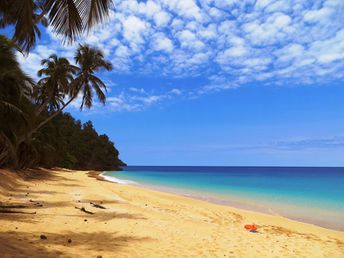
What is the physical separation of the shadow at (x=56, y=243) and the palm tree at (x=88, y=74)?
19.3 metres

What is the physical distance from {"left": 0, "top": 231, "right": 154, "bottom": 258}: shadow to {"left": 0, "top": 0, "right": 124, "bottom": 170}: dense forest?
3.98 meters

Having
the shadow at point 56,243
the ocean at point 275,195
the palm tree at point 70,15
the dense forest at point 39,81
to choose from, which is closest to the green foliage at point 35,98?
the dense forest at point 39,81

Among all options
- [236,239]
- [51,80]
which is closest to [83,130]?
[51,80]

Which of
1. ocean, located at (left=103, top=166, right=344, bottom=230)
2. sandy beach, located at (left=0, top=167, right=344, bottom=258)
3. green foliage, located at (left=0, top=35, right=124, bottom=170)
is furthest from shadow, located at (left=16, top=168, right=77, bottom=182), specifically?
sandy beach, located at (left=0, top=167, right=344, bottom=258)

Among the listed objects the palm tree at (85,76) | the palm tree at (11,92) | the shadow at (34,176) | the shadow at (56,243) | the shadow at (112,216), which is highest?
the palm tree at (85,76)

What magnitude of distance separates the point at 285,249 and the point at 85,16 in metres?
6.87

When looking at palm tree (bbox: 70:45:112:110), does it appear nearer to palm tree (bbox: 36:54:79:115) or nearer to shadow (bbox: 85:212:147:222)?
palm tree (bbox: 36:54:79:115)

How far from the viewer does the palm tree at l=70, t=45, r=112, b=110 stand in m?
25.4

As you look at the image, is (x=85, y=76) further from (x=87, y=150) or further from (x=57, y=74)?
(x=87, y=150)

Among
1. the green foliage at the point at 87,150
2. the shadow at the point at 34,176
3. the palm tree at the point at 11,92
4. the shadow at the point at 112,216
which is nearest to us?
the shadow at the point at 112,216

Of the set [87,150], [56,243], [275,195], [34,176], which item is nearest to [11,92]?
[56,243]

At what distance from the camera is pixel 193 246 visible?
6.79 meters

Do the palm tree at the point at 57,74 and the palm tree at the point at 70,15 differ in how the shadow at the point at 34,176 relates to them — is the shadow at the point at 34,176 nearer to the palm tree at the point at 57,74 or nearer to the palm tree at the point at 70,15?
the palm tree at the point at 57,74

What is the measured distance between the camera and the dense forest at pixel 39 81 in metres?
6.63
